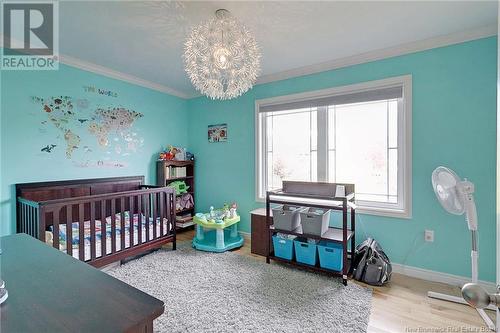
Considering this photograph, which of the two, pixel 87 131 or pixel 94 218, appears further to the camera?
pixel 87 131

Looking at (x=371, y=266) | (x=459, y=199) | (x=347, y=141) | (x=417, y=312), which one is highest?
(x=347, y=141)

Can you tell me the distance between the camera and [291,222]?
2.48m

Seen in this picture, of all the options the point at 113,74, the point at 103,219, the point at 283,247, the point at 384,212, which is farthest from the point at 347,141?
the point at 113,74

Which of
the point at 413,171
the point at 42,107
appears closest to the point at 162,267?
the point at 42,107

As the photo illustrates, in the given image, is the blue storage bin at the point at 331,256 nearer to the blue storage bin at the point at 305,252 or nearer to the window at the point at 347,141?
the blue storage bin at the point at 305,252

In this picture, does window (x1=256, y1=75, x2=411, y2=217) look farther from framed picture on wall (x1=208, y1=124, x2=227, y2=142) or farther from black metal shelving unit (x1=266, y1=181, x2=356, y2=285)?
framed picture on wall (x1=208, y1=124, x2=227, y2=142)

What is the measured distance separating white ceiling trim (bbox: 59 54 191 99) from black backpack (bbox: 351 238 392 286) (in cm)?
344

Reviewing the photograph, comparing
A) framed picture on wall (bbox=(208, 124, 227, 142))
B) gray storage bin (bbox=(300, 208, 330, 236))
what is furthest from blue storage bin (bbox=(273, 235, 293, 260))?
framed picture on wall (bbox=(208, 124, 227, 142))

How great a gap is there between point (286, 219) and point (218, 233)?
3.08 ft

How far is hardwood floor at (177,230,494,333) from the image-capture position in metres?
1.61

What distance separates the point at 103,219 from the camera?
224 centimetres

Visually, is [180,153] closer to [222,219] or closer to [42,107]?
[222,219]

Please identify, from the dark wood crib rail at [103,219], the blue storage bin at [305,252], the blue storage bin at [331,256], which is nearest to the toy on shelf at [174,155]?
the dark wood crib rail at [103,219]

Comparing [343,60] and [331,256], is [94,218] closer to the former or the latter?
[331,256]
